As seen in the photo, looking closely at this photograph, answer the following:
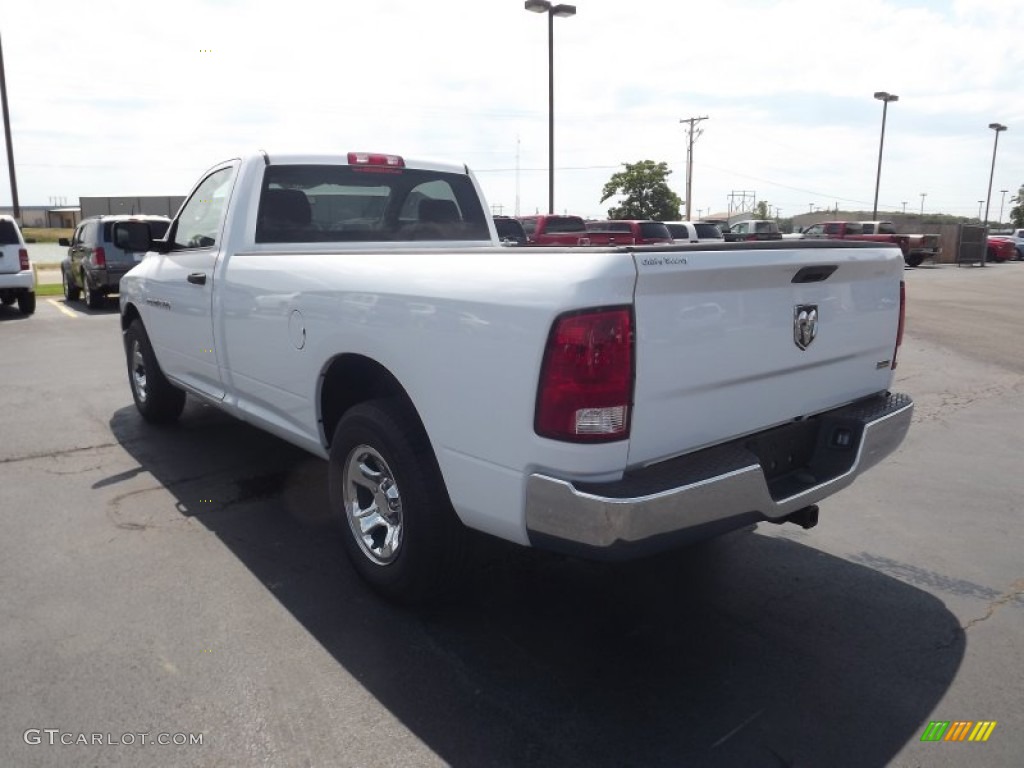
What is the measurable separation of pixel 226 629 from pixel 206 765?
852mm

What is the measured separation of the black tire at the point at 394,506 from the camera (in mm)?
3104

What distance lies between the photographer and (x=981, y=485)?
5.14 m

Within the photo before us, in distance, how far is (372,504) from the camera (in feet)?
11.7

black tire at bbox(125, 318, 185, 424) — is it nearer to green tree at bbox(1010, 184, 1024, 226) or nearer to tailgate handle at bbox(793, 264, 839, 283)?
tailgate handle at bbox(793, 264, 839, 283)

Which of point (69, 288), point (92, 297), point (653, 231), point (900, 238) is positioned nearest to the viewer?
point (92, 297)

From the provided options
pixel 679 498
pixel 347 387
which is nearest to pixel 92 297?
pixel 347 387

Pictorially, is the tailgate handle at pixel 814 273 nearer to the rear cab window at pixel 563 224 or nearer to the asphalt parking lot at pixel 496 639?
the asphalt parking lot at pixel 496 639

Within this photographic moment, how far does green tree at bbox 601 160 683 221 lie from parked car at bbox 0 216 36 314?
41714 millimetres

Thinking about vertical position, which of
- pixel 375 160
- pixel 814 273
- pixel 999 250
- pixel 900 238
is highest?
pixel 375 160

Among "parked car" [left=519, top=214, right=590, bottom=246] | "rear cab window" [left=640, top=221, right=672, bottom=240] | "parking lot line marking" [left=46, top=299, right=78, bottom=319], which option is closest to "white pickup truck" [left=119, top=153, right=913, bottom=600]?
"parking lot line marking" [left=46, top=299, right=78, bottom=319]

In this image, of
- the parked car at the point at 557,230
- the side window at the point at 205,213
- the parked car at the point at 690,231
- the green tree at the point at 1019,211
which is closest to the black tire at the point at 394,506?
the side window at the point at 205,213

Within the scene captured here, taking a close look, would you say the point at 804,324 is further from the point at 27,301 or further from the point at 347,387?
the point at 27,301

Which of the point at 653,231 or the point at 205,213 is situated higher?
the point at 205,213

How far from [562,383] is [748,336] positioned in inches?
32.5
